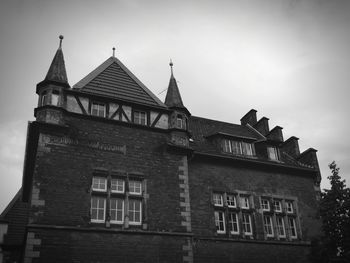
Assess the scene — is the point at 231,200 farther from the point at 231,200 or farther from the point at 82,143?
the point at 82,143

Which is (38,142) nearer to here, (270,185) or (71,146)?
(71,146)

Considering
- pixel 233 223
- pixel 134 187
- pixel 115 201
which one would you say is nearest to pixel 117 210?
pixel 115 201

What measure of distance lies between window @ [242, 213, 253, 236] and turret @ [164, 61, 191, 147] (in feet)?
15.5

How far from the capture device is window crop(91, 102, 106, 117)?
1825 centimetres

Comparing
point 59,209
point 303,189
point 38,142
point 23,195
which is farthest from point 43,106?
point 303,189

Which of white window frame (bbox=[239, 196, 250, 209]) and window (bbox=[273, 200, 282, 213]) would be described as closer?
white window frame (bbox=[239, 196, 250, 209])

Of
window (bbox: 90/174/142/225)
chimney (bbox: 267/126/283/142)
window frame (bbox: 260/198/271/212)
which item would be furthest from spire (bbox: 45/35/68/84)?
chimney (bbox: 267/126/283/142)

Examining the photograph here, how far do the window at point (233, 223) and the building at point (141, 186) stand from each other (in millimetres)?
51

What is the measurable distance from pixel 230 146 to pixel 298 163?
462cm

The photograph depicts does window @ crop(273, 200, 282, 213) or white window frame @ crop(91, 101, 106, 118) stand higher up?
white window frame @ crop(91, 101, 106, 118)

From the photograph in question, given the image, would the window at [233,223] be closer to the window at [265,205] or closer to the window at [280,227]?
the window at [265,205]

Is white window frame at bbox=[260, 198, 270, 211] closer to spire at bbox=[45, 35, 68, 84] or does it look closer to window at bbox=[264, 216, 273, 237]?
window at bbox=[264, 216, 273, 237]

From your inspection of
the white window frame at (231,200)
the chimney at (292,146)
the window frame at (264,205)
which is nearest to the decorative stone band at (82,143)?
the white window frame at (231,200)

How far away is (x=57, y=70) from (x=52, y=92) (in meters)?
1.41
